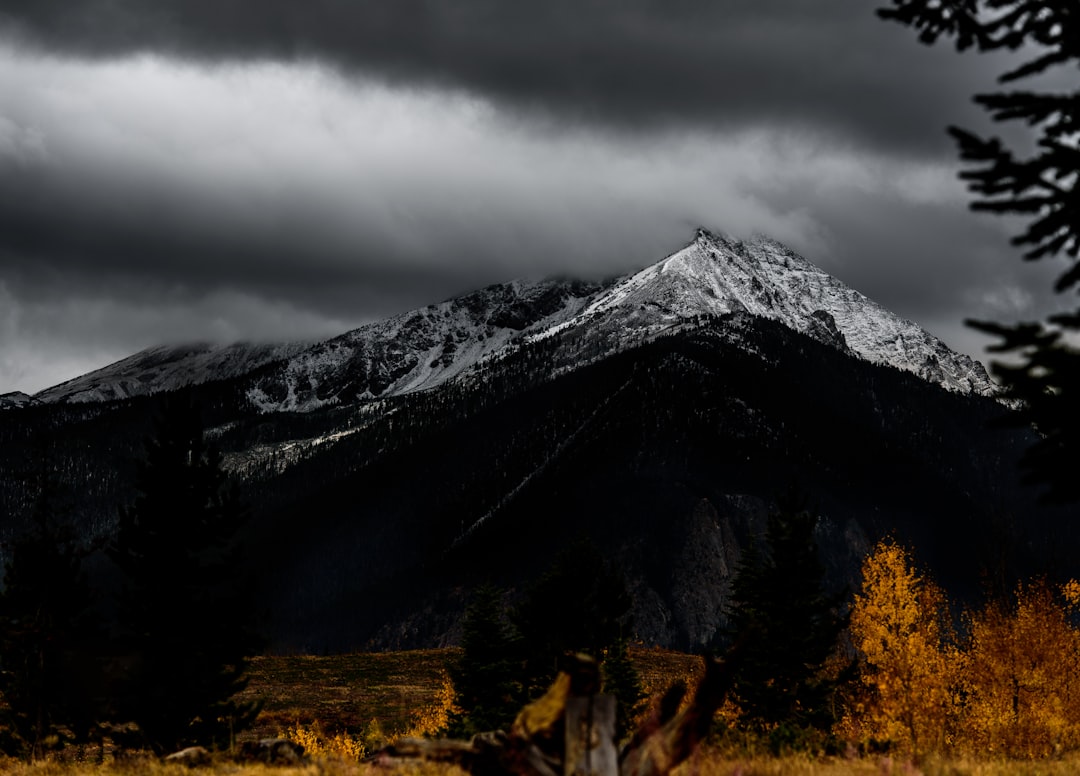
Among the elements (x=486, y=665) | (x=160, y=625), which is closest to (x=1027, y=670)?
(x=486, y=665)

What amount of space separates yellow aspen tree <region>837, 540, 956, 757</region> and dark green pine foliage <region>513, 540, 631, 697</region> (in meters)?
11.5

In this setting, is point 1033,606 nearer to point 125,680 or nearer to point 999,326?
point 125,680

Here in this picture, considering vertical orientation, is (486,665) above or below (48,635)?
below

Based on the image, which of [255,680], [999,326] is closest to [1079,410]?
[999,326]

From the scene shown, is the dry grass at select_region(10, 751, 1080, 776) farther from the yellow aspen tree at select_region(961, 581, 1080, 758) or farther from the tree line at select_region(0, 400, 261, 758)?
the yellow aspen tree at select_region(961, 581, 1080, 758)

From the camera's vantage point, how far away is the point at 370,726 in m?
73.3

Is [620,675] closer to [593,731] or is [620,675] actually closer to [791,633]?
[791,633]

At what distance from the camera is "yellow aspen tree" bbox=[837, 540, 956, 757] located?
36844mm

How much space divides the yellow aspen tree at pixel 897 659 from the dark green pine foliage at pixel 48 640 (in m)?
27.5

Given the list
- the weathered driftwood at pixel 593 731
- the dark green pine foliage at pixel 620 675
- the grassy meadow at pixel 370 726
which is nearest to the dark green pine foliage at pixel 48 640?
the grassy meadow at pixel 370 726

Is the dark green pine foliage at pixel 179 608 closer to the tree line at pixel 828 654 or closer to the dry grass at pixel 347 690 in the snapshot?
the tree line at pixel 828 654

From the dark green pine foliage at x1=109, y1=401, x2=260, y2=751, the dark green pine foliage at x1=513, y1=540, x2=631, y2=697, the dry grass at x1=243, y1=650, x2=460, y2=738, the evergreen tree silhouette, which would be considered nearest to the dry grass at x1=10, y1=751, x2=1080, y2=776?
the dark green pine foliage at x1=109, y1=401, x2=260, y2=751

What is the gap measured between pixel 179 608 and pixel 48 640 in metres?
3.57

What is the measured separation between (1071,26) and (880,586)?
3695 cm
